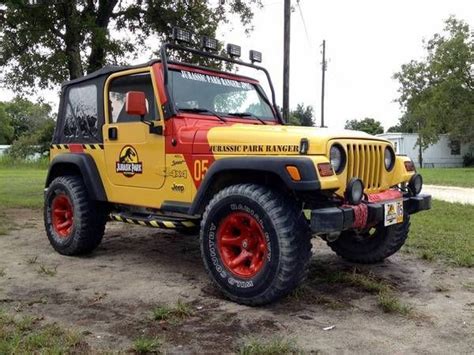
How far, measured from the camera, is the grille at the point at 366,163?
15.3ft

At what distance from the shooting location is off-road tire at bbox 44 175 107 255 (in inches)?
245

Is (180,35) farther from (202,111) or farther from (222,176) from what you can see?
(222,176)

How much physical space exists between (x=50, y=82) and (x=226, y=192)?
28.7ft

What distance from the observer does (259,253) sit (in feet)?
15.0

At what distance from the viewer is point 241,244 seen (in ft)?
15.3

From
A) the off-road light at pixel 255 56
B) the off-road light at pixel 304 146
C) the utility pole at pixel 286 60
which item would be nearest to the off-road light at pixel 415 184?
the off-road light at pixel 304 146

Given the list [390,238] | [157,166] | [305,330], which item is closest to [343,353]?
[305,330]

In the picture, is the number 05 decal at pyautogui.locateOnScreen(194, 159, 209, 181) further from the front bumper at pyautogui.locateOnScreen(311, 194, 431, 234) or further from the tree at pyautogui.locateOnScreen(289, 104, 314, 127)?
the tree at pyautogui.locateOnScreen(289, 104, 314, 127)

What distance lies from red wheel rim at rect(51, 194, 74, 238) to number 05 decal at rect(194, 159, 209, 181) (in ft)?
7.35

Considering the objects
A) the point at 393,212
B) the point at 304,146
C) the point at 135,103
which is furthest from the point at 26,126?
the point at 304,146

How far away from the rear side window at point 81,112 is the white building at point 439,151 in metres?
39.9

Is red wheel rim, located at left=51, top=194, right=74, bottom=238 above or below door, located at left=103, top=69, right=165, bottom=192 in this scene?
below

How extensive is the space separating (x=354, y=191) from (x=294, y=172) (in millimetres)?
590

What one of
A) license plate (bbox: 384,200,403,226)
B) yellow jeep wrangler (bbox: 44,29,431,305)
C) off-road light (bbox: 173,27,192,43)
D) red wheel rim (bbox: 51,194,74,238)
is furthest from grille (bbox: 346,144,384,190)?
red wheel rim (bbox: 51,194,74,238)
